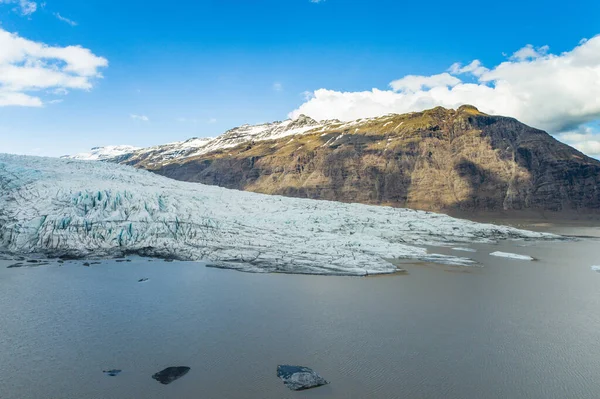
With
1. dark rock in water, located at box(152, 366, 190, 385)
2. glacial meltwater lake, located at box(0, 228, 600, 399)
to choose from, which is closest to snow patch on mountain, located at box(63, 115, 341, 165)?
glacial meltwater lake, located at box(0, 228, 600, 399)

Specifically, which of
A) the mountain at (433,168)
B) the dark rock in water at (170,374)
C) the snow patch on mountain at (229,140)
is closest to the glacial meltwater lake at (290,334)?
the dark rock in water at (170,374)

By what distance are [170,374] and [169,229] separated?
11.7 meters

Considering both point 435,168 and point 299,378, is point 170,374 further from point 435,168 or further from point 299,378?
point 435,168

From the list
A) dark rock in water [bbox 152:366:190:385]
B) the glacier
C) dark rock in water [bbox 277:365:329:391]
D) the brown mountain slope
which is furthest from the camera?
the brown mountain slope

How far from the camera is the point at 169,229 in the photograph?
55.8 feet

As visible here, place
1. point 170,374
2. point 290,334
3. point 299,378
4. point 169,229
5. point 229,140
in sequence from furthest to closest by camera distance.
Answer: point 229,140
point 169,229
point 290,334
point 170,374
point 299,378

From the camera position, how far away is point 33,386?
5672 mm

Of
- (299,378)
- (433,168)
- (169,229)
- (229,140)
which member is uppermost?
(229,140)

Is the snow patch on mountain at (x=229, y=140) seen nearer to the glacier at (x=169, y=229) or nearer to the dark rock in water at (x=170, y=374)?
the glacier at (x=169, y=229)

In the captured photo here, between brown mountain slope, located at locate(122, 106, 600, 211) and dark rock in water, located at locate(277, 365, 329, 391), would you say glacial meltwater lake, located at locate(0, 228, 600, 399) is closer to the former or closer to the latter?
dark rock in water, located at locate(277, 365, 329, 391)

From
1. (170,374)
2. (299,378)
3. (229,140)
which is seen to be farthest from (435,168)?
(229,140)

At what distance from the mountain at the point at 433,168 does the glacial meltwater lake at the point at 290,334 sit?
6133 cm

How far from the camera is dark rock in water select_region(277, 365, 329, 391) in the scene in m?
5.83

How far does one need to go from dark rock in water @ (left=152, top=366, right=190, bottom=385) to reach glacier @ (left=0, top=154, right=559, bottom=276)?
25.3 ft
